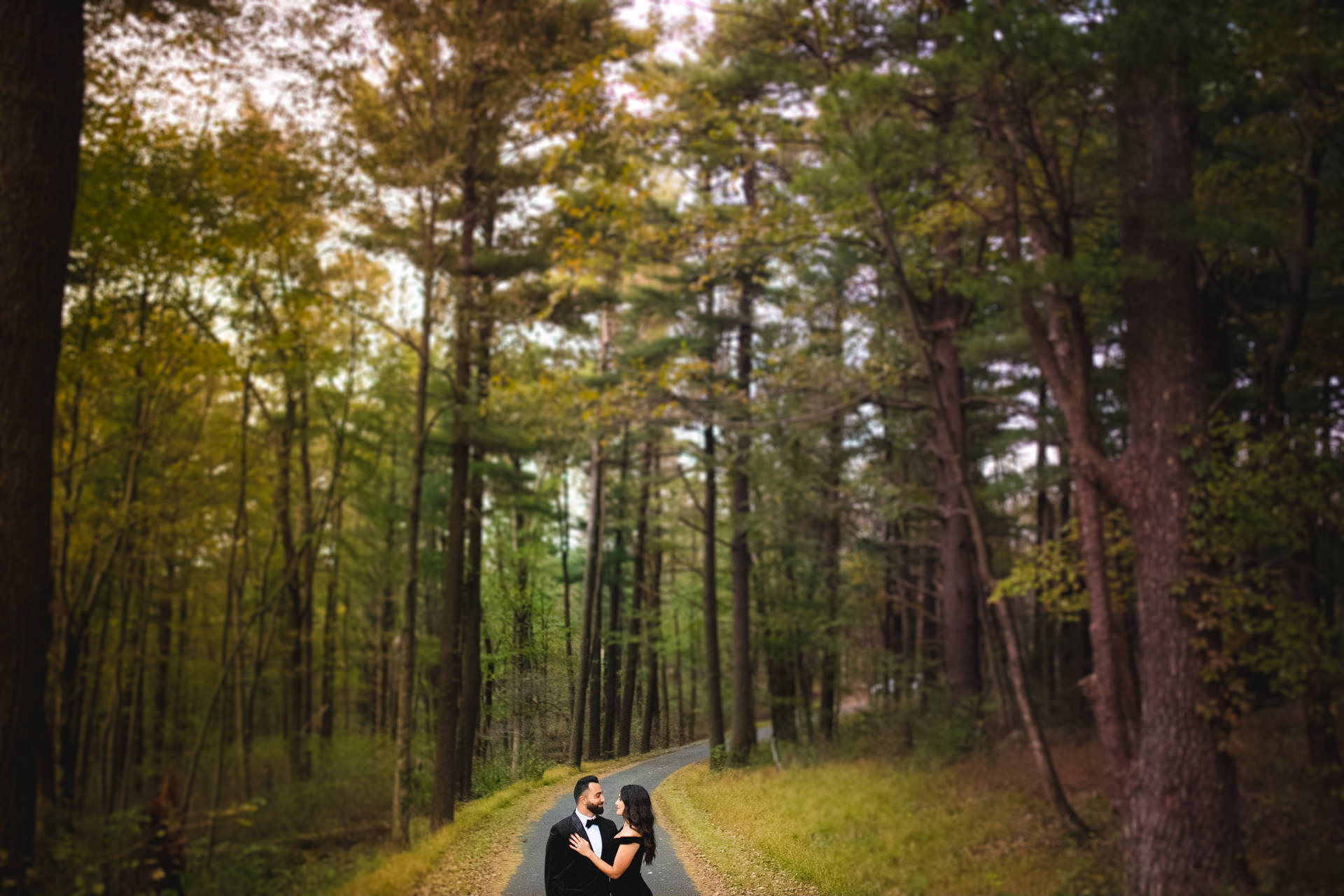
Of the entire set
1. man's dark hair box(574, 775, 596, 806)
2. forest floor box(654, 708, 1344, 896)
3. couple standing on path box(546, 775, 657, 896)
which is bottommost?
forest floor box(654, 708, 1344, 896)

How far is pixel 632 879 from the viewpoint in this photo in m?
2.60

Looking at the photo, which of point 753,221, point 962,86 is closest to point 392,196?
point 753,221

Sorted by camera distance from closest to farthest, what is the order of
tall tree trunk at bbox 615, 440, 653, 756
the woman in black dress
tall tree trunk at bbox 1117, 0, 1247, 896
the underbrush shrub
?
1. the woman in black dress
2. tall tree trunk at bbox 615, 440, 653, 756
3. tall tree trunk at bbox 1117, 0, 1247, 896
4. the underbrush shrub

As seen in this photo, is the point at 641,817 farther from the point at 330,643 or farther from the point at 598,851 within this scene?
the point at 330,643

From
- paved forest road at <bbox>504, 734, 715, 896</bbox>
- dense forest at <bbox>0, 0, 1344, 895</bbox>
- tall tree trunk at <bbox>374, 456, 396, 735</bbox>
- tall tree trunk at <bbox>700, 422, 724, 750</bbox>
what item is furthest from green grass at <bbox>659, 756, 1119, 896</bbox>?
tall tree trunk at <bbox>374, 456, 396, 735</bbox>

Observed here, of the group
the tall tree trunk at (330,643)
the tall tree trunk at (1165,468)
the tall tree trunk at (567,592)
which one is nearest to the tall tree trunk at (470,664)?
the tall tree trunk at (567,592)

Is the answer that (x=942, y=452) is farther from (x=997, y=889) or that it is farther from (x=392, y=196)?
(x=392, y=196)

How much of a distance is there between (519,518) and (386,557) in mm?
6989

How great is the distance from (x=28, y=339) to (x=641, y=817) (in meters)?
3.31

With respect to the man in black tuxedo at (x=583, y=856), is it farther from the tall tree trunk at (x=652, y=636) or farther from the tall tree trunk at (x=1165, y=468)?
the tall tree trunk at (x=1165, y=468)

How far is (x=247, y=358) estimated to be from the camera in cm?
828

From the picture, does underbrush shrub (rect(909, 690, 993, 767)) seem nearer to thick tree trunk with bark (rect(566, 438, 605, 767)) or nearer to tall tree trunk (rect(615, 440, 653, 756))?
tall tree trunk (rect(615, 440, 653, 756))

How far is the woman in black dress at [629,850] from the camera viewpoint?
2561 mm

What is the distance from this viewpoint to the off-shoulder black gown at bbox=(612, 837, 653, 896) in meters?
2.57
